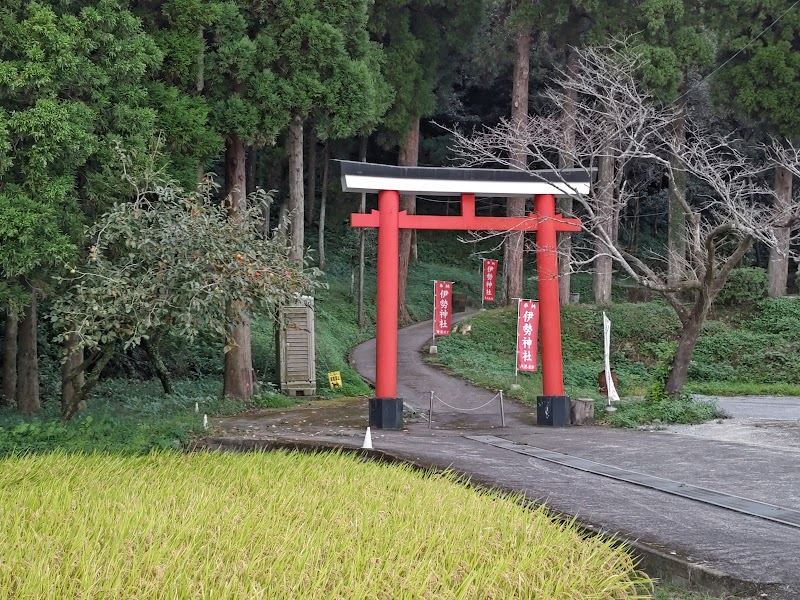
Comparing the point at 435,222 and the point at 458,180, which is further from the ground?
the point at 458,180

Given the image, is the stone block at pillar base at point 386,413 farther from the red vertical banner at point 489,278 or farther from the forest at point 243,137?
the red vertical banner at point 489,278

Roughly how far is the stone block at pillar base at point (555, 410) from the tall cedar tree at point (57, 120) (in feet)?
21.6

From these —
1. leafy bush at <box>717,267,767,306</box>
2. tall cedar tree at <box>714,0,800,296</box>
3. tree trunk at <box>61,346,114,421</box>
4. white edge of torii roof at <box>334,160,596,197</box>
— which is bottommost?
tree trunk at <box>61,346,114,421</box>

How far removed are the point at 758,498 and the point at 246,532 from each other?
13.7ft

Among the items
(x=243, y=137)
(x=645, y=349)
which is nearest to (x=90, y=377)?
(x=243, y=137)

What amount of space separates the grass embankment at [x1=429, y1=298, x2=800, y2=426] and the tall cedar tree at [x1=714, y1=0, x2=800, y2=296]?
2053 millimetres

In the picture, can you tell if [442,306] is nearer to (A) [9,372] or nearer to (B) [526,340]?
(B) [526,340]

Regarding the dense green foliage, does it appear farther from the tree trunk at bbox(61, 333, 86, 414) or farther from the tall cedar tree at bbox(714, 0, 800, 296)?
the tall cedar tree at bbox(714, 0, 800, 296)

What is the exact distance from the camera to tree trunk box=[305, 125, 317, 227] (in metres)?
28.8

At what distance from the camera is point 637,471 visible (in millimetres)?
8375

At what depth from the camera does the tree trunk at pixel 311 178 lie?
2884 centimetres

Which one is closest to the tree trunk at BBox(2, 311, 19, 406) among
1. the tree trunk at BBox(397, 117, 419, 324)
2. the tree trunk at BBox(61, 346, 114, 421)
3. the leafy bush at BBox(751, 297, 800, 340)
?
the tree trunk at BBox(61, 346, 114, 421)

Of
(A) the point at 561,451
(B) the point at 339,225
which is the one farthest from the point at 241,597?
(B) the point at 339,225

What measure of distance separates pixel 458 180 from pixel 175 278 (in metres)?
5.04
